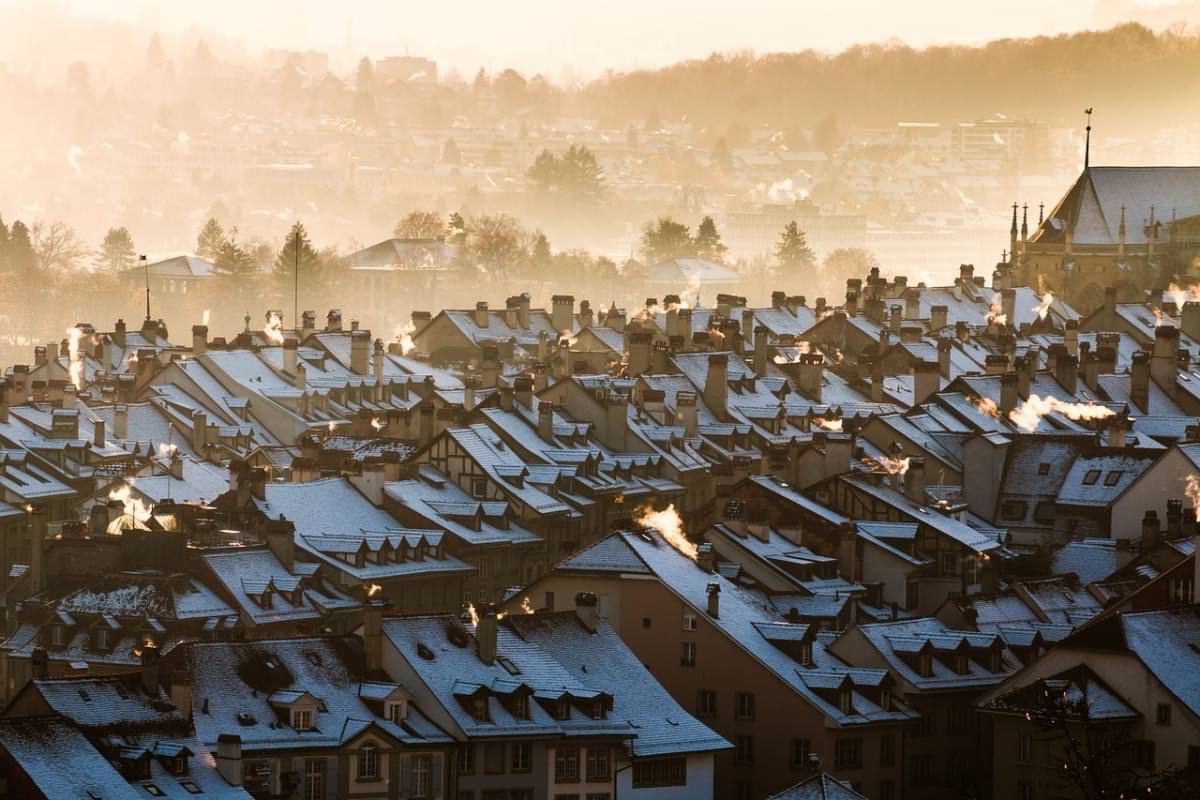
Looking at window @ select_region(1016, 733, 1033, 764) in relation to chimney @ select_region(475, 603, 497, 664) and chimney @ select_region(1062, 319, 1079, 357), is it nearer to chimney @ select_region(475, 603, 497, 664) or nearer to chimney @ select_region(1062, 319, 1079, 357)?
chimney @ select_region(475, 603, 497, 664)

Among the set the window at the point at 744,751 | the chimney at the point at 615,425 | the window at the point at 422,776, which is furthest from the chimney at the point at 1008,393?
the window at the point at 422,776

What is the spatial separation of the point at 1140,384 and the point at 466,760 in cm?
6637

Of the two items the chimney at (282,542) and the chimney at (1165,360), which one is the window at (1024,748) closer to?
the chimney at (282,542)

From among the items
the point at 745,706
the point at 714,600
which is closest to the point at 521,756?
the point at 745,706

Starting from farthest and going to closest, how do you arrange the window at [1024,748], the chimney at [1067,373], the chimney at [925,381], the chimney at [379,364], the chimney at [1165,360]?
the chimney at [379,364] → the chimney at [925,381] → the chimney at [1165,360] → the chimney at [1067,373] → the window at [1024,748]

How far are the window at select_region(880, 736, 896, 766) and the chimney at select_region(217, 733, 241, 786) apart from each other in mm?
22008

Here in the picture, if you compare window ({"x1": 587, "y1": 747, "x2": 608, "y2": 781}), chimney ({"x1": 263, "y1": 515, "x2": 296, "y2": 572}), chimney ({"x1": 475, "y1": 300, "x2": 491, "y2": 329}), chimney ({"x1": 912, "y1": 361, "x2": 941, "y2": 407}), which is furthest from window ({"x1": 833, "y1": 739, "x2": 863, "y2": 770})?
chimney ({"x1": 475, "y1": 300, "x2": 491, "y2": 329})

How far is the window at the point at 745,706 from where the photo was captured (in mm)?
94750

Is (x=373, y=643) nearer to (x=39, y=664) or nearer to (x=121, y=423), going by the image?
(x=39, y=664)

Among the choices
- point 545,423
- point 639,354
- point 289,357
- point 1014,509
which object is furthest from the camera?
point 289,357

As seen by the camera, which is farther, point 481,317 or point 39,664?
point 481,317

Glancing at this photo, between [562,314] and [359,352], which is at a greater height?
[359,352]

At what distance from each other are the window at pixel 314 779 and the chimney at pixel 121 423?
2290 inches

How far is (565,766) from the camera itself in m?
86.8
